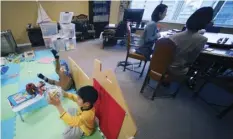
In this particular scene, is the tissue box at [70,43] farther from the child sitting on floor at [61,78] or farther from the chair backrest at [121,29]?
the child sitting on floor at [61,78]

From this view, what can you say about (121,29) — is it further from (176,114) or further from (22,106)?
(22,106)

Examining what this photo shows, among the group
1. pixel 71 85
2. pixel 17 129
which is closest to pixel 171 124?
pixel 71 85

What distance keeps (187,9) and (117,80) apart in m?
3.61

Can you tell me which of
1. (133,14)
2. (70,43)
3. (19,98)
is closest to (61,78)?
(19,98)

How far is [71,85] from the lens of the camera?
1.82 m

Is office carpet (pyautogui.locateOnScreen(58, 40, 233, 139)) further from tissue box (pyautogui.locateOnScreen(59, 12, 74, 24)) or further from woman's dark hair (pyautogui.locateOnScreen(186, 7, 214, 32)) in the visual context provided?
tissue box (pyautogui.locateOnScreen(59, 12, 74, 24))

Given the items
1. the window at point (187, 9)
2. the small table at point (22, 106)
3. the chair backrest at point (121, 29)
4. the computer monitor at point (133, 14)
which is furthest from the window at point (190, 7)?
the small table at point (22, 106)

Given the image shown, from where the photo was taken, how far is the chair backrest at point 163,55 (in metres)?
1.35

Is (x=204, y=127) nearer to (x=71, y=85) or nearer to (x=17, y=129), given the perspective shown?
(x=71, y=85)

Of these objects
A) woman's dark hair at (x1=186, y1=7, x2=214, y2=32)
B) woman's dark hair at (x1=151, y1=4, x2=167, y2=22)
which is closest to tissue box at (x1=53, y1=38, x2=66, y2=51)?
woman's dark hair at (x1=151, y1=4, x2=167, y2=22)

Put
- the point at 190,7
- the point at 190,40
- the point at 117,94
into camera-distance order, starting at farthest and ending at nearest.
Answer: the point at 190,7 → the point at 190,40 → the point at 117,94

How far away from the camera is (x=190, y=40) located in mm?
1456

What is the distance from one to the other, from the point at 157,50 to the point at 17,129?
1.85 meters

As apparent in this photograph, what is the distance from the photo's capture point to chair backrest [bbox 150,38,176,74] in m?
1.35
